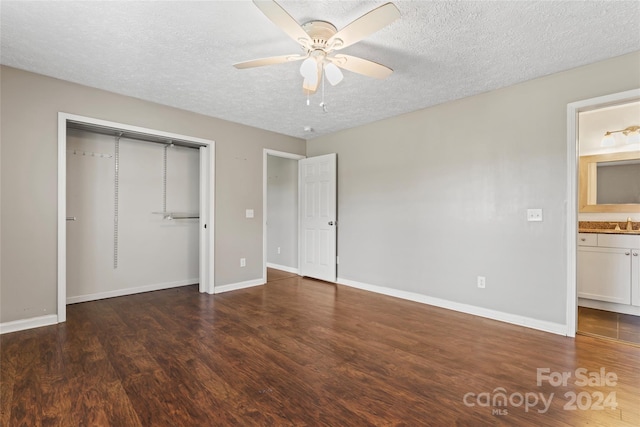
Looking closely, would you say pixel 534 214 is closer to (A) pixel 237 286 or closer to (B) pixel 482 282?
(B) pixel 482 282

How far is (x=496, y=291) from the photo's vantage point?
3.29 meters

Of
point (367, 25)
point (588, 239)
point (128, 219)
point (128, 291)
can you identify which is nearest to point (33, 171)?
point (128, 219)

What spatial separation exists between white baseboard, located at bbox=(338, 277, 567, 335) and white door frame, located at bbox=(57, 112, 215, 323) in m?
2.21

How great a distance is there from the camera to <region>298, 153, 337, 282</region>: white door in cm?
496

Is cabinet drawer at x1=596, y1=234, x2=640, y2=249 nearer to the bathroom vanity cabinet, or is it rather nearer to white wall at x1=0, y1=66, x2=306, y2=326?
the bathroom vanity cabinet

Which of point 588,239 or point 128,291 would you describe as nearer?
point 588,239

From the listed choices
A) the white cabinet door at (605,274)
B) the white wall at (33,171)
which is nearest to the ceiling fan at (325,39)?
the white wall at (33,171)

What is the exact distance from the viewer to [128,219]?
418cm

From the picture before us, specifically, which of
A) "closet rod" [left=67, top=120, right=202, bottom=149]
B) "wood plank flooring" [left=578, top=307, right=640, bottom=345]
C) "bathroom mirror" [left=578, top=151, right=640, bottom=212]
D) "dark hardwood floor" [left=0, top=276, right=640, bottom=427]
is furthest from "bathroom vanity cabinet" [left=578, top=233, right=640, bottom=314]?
"closet rod" [left=67, top=120, right=202, bottom=149]

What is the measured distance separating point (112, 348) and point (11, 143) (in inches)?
85.4

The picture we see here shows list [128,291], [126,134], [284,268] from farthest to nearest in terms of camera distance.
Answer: [284,268], [128,291], [126,134]

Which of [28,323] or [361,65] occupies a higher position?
[361,65]

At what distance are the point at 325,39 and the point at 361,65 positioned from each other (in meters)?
0.34

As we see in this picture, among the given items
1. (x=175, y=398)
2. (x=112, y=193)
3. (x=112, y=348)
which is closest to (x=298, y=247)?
(x=112, y=193)
